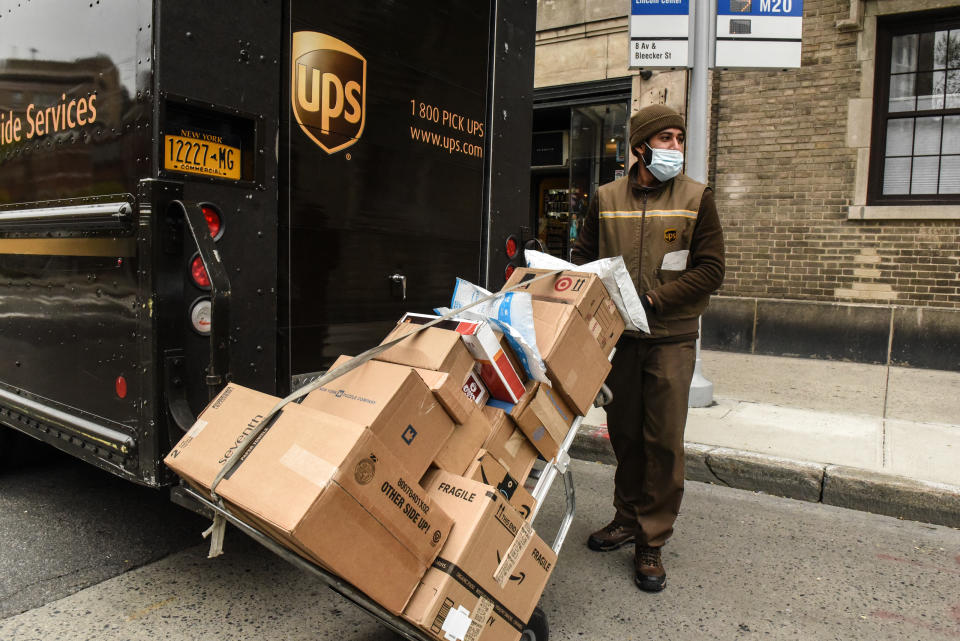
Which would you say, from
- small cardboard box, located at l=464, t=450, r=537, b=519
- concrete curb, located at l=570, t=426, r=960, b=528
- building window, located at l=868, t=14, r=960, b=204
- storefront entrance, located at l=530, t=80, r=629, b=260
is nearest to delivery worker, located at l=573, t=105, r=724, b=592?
small cardboard box, located at l=464, t=450, r=537, b=519

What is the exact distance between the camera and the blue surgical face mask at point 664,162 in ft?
10.3

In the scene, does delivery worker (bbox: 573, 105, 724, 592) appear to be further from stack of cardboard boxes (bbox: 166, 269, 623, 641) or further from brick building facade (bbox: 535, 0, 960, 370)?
brick building facade (bbox: 535, 0, 960, 370)

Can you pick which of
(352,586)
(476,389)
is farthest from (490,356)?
(352,586)

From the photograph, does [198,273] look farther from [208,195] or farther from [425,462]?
[425,462]

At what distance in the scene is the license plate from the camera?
262 centimetres

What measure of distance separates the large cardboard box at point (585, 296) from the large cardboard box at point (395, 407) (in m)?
0.71

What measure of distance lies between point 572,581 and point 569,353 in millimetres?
1218

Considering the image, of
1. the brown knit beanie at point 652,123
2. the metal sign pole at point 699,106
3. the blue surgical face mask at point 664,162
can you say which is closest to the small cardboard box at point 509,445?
the blue surgical face mask at point 664,162

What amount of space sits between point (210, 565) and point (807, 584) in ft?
8.88

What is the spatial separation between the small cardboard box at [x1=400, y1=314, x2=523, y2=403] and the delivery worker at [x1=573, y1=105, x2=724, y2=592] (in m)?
0.87

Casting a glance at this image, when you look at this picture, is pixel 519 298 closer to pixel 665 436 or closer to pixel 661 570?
pixel 665 436

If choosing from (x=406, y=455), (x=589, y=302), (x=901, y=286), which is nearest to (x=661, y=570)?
(x=589, y=302)

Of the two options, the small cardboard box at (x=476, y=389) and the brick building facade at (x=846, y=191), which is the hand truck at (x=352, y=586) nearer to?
the small cardboard box at (x=476, y=389)

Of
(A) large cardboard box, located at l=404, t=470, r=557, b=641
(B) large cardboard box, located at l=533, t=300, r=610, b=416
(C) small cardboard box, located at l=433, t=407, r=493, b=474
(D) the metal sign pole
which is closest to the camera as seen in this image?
(A) large cardboard box, located at l=404, t=470, r=557, b=641
